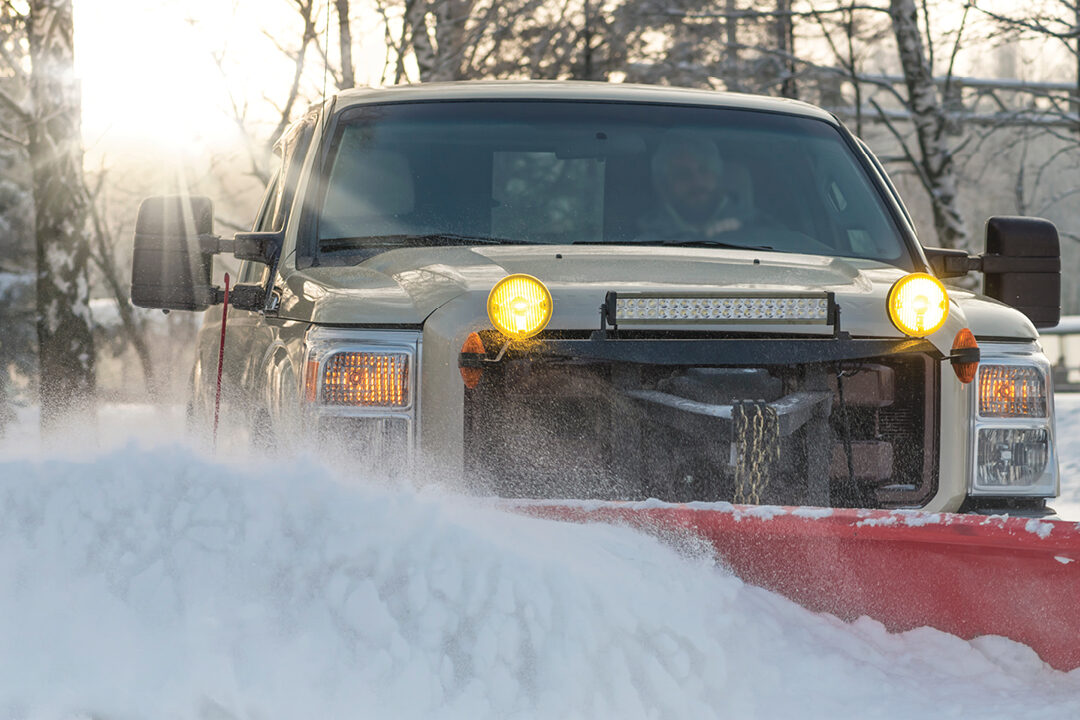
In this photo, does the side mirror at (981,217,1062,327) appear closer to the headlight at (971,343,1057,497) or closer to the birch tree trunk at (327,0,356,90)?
the headlight at (971,343,1057,497)

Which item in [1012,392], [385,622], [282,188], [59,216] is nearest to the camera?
[385,622]

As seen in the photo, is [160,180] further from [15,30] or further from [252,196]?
[15,30]

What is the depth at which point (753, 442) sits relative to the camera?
3055 mm

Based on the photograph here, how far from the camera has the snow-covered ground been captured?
2469 millimetres

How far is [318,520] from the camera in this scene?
2730mm

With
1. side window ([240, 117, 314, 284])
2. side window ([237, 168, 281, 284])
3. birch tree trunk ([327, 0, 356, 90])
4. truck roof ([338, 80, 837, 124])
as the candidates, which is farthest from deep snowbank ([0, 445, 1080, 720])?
birch tree trunk ([327, 0, 356, 90])

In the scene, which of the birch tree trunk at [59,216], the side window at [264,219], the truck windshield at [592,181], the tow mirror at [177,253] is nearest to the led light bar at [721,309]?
the truck windshield at [592,181]

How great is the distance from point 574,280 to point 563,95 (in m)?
1.24

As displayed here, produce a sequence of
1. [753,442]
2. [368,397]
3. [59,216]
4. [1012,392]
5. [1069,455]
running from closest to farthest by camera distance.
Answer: [753,442], [368,397], [1012,392], [1069,455], [59,216]

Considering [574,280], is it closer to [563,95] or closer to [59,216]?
[563,95]

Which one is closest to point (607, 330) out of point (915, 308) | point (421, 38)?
point (915, 308)

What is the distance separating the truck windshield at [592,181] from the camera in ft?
13.3

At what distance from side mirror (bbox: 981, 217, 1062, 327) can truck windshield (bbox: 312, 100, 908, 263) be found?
28 centimetres

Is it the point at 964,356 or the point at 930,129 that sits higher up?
the point at 930,129
